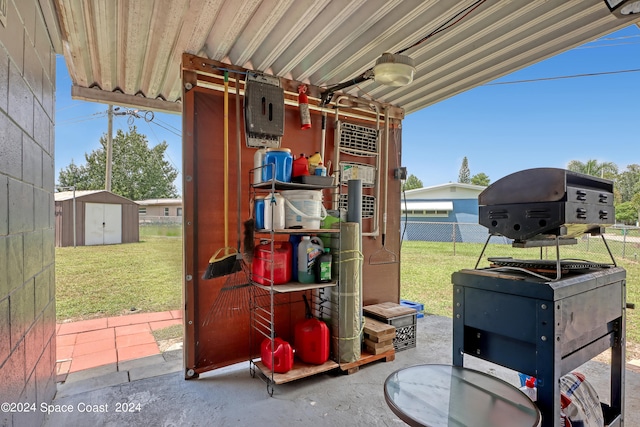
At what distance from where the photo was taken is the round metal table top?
923 mm

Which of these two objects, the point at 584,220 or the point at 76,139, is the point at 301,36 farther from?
the point at 76,139

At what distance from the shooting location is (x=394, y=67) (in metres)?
2.22

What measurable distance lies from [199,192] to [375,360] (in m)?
2.09

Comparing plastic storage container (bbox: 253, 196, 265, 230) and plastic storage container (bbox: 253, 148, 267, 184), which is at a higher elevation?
plastic storage container (bbox: 253, 148, 267, 184)

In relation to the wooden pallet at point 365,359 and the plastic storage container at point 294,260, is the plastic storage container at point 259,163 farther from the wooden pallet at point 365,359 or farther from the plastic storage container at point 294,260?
the wooden pallet at point 365,359

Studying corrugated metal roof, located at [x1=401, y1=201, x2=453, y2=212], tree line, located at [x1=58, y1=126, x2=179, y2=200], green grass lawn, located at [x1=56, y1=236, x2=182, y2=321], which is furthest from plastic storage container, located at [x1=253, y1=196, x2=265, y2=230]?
tree line, located at [x1=58, y1=126, x2=179, y2=200]

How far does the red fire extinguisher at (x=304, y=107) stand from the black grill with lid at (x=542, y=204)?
178cm

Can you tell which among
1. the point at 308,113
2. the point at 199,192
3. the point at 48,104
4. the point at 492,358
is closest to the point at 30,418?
the point at 199,192

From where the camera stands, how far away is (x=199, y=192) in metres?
2.54

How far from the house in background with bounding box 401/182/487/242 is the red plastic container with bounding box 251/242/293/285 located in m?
10.9

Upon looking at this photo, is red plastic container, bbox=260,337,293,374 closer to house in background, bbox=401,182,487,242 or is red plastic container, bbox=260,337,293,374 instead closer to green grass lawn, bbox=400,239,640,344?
green grass lawn, bbox=400,239,640,344

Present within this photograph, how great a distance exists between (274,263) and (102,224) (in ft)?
→ 30.8

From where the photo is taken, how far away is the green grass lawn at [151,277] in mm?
4480

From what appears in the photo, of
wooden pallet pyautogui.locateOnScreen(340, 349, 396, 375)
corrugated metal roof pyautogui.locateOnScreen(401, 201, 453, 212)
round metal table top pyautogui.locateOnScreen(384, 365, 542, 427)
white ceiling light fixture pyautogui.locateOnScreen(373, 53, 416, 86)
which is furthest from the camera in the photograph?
corrugated metal roof pyautogui.locateOnScreen(401, 201, 453, 212)
